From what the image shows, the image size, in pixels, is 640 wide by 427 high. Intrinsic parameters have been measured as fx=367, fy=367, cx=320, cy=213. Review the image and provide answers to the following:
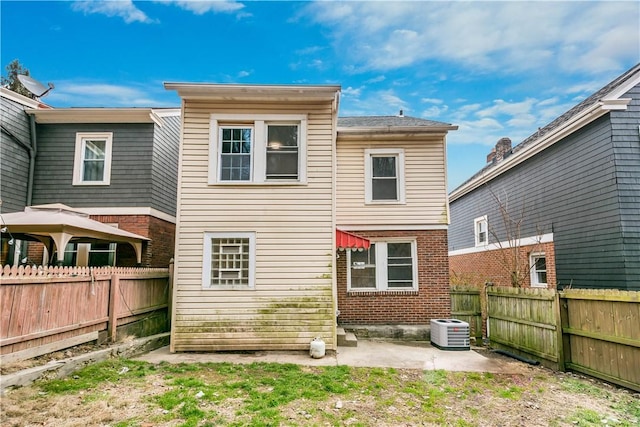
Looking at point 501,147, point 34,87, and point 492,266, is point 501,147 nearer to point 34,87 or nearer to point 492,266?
point 492,266

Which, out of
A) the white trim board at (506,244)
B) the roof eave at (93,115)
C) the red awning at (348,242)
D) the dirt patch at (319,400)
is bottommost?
the dirt patch at (319,400)

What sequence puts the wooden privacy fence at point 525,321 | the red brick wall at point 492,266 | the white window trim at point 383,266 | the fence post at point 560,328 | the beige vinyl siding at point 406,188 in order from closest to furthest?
the fence post at point 560,328 < the wooden privacy fence at point 525,321 < the white window trim at point 383,266 < the beige vinyl siding at point 406,188 < the red brick wall at point 492,266

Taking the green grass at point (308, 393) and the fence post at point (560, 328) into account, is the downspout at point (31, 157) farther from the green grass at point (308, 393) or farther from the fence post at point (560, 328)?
the fence post at point (560, 328)

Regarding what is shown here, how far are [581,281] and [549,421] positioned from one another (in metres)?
7.35

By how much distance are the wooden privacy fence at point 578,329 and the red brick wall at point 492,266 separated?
7.75 feet

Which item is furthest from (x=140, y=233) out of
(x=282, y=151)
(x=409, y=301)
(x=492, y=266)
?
(x=492, y=266)

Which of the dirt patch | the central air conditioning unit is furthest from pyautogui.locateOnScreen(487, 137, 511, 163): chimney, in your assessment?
the dirt patch

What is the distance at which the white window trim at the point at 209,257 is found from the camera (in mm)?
8125

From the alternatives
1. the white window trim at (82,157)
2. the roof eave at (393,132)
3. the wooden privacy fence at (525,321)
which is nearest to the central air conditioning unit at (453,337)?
the wooden privacy fence at (525,321)

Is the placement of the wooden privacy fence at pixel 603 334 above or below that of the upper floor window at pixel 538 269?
below

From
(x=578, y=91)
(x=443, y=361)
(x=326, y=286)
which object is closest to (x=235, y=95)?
(x=326, y=286)

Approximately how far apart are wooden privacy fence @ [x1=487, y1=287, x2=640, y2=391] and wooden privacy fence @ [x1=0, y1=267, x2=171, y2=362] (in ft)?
29.3

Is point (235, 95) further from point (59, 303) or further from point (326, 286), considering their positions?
point (59, 303)

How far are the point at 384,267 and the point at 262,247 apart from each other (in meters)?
3.96
